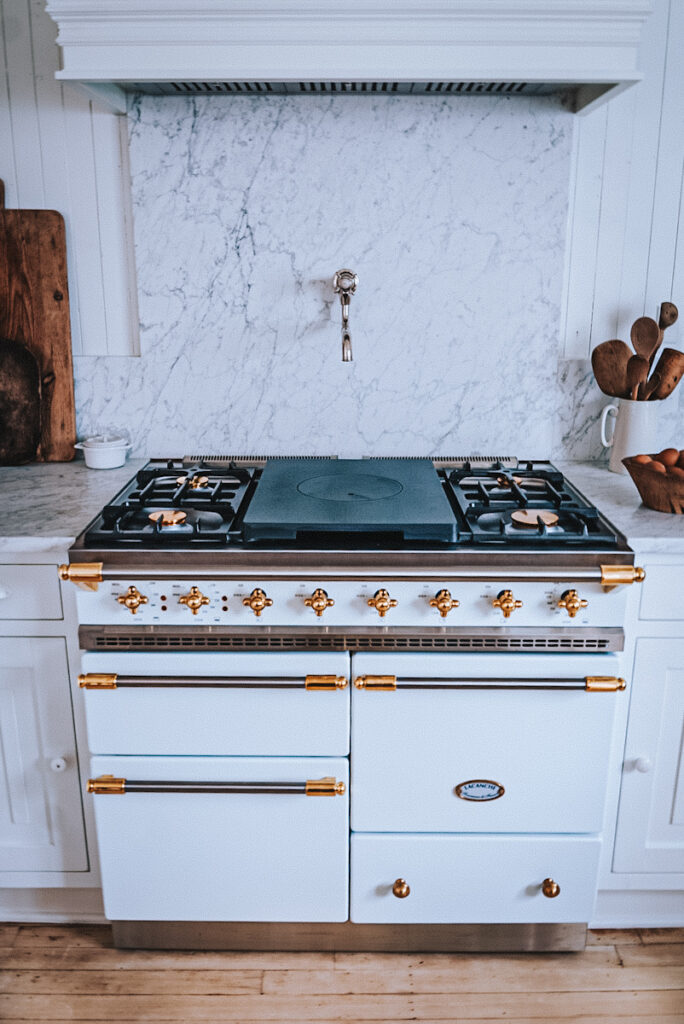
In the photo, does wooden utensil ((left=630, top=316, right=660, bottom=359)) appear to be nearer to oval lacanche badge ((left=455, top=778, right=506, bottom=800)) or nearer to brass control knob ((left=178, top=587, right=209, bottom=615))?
oval lacanche badge ((left=455, top=778, right=506, bottom=800))

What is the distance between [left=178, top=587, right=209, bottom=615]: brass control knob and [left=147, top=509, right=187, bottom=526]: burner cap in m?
0.16

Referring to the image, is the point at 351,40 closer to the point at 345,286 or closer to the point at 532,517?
the point at 345,286

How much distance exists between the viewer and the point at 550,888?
71.6 inches

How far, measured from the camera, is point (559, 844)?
1.82 meters

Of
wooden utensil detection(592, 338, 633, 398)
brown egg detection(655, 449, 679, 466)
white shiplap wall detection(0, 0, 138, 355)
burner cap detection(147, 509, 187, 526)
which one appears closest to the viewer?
burner cap detection(147, 509, 187, 526)

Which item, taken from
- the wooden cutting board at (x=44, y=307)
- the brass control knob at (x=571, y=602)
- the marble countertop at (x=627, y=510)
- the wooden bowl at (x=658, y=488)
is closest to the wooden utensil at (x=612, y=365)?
the marble countertop at (x=627, y=510)

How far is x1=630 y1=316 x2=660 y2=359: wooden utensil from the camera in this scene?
7.03ft

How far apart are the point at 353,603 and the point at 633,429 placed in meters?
0.93

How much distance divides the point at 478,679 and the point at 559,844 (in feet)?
1.41

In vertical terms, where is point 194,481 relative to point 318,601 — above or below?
above

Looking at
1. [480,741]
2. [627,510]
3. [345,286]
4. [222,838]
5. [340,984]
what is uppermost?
[345,286]

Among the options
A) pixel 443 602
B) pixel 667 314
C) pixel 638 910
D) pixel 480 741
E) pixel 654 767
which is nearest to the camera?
pixel 443 602

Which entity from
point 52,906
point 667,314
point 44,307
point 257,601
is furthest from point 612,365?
point 52,906

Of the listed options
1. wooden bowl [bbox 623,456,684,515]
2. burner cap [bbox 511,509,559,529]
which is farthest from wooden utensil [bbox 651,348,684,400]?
burner cap [bbox 511,509,559,529]
